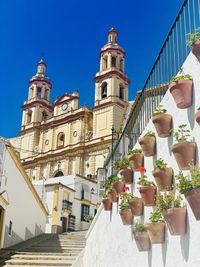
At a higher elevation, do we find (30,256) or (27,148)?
(27,148)

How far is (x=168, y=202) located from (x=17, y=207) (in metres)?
11.8

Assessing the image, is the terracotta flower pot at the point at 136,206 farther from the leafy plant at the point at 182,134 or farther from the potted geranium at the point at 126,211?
the leafy plant at the point at 182,134

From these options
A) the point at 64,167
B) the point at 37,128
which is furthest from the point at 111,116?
the point at 37,128

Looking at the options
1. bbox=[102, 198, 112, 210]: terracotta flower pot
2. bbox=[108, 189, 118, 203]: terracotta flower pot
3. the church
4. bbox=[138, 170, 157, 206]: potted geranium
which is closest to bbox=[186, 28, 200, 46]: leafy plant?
bbox=[138, 170, 157, 206]: potted geranium

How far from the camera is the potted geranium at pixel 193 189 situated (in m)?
3.79

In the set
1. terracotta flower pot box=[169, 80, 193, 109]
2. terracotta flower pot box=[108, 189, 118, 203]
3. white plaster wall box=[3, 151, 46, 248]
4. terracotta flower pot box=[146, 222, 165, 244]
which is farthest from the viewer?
white plaster wall box=[3, 151, 46, 248]

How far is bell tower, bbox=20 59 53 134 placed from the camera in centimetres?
5394

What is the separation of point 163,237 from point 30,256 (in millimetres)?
8448

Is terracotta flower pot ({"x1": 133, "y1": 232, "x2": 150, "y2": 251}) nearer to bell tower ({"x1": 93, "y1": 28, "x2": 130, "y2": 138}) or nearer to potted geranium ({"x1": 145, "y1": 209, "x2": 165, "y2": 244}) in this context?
potted geranium ({"x1": 145, "y1": 209, "x2": 165, "y2": 244})

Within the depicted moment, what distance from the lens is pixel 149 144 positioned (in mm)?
5406

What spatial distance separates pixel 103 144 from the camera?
1710 inches

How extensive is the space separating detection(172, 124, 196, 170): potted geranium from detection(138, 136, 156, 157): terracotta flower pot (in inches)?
34.9

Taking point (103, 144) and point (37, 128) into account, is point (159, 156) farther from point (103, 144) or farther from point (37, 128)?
point (37, 128)

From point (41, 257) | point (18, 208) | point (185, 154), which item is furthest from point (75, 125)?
point (185, 154)
